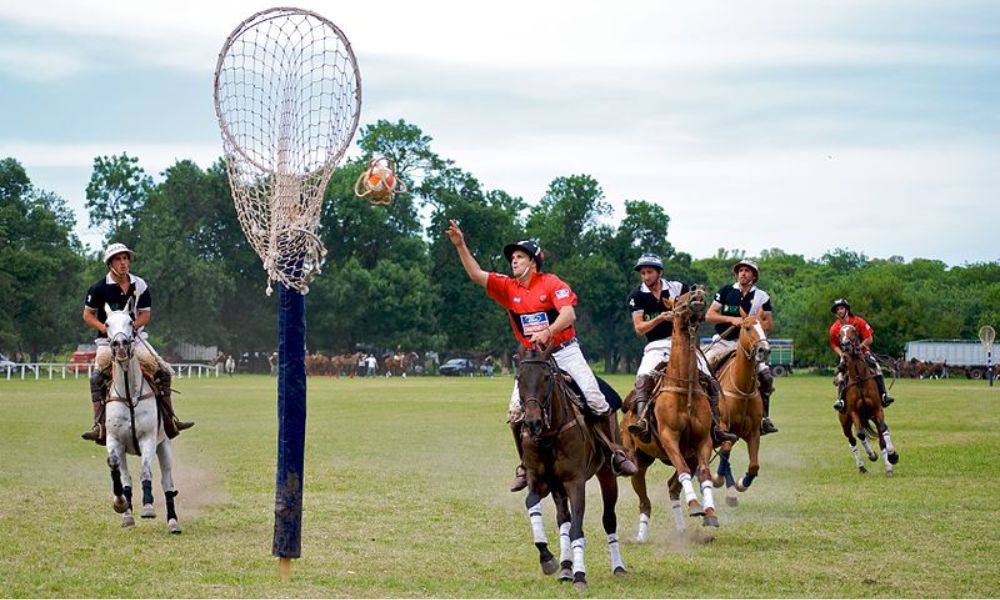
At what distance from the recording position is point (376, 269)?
103m

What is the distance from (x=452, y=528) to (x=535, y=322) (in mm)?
4028

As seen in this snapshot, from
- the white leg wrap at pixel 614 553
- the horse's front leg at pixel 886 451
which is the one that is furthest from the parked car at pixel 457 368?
the white leg wrap at pixel 614 553

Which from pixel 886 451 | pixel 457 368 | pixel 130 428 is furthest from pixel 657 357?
pixel 457 368

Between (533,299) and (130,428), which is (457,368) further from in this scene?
(533,299)

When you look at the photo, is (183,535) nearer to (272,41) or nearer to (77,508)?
(77,508)

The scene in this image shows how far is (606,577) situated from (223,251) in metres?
Answer: 92.7

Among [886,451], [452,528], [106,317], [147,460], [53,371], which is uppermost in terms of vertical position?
[106,317]

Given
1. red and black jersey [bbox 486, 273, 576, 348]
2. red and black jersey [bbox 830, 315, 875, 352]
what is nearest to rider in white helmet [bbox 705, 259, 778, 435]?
red and black jersey [bbox 830, 315, 875, 352]

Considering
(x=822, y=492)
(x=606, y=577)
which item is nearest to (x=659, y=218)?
(x=822, y=492)

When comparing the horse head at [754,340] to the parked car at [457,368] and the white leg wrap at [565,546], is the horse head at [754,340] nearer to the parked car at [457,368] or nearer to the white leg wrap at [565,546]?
the white leg wrap at [565,546]

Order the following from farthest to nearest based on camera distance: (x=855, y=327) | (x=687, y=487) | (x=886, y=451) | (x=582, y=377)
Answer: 1. (x=855, y=327)
2. (x=886, y=451)
3. (x=687, y=487)
4. (x=582, y=377)

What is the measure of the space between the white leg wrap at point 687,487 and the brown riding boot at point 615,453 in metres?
1.60

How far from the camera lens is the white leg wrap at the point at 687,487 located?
13.4 meters

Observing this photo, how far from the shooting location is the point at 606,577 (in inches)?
465
